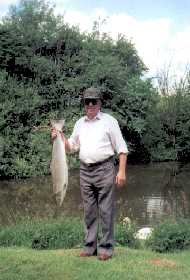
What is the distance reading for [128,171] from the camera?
112ft

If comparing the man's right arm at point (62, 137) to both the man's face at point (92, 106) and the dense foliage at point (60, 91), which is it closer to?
the man's face at point (92, 106)

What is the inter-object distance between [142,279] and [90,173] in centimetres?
152

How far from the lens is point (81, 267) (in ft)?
23.7

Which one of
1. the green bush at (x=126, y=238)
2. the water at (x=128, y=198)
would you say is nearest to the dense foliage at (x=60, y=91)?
the water at (x=128, y=198)

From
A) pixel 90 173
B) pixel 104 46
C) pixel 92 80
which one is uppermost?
pixel 104 46

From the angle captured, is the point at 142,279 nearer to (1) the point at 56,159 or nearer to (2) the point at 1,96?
(1) the point at 56,159

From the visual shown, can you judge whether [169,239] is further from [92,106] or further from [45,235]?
[92,106]

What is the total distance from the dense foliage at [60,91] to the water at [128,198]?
107 inches

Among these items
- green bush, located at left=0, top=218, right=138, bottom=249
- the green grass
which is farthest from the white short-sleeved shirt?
green bush, located at left=0, top=218, right=138, bottom=249

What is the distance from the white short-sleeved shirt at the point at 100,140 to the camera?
24.9 ft

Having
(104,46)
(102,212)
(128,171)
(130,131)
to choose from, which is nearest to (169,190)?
(128,171)

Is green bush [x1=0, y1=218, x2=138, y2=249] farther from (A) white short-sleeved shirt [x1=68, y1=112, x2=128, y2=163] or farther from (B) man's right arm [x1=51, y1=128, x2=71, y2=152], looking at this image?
(A) white short-sleeved shirt [x1=68, y1=112, x2=128, y2=163]

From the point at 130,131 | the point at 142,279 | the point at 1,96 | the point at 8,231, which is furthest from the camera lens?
the point at 130,131

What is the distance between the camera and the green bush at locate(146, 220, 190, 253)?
10297 millimetres
